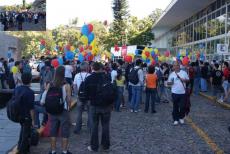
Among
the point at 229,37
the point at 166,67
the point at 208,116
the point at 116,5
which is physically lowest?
the point at 208,116

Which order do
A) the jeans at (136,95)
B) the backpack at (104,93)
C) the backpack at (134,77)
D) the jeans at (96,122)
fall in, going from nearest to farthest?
the backpack at (104,93) < the jeans at (96,122) < the backpack at (134,77) < the jeans at (136,95)

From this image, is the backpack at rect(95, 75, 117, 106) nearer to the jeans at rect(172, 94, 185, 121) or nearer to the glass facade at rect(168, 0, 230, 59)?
the jeans at rect(172, 94, 185, 121)

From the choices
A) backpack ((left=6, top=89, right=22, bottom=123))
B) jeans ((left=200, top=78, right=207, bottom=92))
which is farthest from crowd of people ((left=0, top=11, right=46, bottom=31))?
backpack ((left=6, top=89, right=22, bottom=123))

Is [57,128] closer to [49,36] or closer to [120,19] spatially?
[120,19]

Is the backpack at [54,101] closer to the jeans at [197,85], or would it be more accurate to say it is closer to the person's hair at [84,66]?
the person's hair at [84,66]

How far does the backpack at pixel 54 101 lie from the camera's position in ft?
23.7

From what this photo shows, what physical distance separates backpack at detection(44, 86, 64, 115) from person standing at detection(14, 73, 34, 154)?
0.92 feet

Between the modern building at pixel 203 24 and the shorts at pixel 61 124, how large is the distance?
503 inches

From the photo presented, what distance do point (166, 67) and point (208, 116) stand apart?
4293 millimetres

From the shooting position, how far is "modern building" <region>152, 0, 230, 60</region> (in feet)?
90.0

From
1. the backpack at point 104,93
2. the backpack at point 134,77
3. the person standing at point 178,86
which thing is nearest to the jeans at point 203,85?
the backpack at point 134,77

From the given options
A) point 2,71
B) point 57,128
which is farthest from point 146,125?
point 2,71

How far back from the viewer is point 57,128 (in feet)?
24.6

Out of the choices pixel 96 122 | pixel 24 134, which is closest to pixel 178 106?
pixel 96 122
